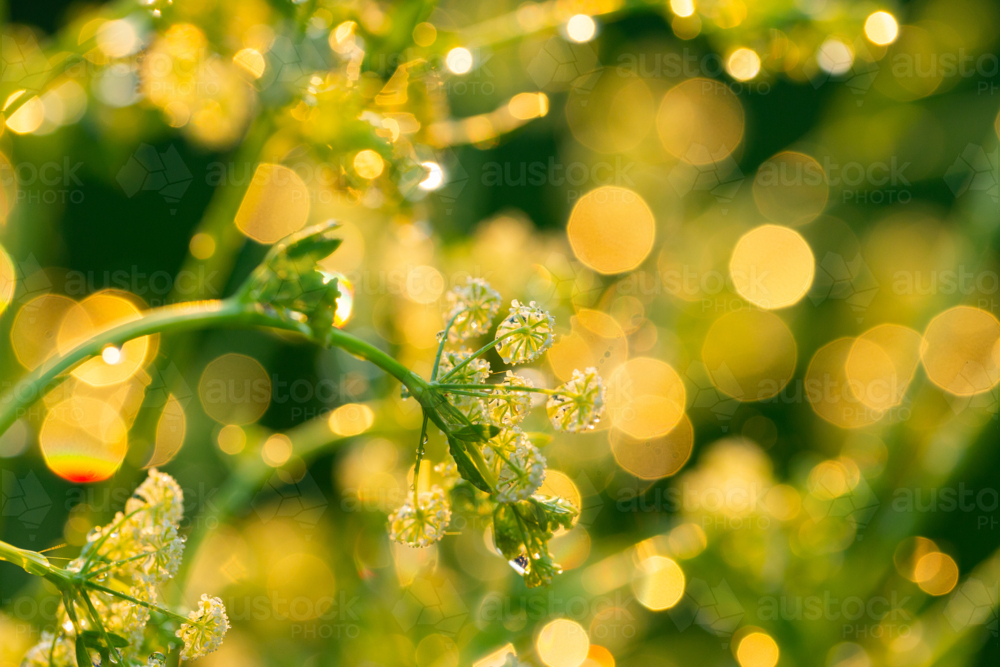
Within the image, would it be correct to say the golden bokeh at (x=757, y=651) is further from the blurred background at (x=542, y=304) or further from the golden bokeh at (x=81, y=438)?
the golden bokeh at (x=81, y=438)

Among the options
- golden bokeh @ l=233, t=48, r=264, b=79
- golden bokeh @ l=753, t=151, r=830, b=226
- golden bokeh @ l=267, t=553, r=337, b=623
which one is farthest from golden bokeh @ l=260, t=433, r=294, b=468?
golden bokeh @ l=753, t=151, r=830, b=226

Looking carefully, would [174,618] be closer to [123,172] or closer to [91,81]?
[91,81]

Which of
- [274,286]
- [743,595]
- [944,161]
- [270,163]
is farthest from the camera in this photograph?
[944,161]

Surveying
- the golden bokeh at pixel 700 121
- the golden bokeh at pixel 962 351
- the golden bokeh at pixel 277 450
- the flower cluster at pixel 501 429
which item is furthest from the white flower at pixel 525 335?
the golden bokeh at pixel 700 121

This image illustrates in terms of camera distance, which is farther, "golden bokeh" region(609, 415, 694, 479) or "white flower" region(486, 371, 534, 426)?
"golden bokeh" region(609, 415, 694, 479)

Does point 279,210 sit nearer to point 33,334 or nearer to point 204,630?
point 33,334

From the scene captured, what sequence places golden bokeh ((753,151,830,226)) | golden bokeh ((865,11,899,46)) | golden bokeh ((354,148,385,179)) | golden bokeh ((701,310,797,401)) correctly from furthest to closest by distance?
golden bokeh ((753,151,830,226)) < golden bokeh ((701,310,797,401)) < golden bokeh ((865,11,899,46)) < golden bokeh ((354,148,385,179))

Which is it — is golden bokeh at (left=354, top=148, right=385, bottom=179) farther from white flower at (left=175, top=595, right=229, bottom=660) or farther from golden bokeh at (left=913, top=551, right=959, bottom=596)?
golden bokeh at (left=913, top=551, right=959, bottom=596)

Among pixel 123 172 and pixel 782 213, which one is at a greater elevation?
pixel 123 172

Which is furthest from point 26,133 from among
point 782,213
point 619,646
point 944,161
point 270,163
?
point 944,161
